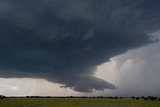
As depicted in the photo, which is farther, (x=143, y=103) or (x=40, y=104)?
(x=143, y=103)

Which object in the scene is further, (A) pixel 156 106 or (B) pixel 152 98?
(B) pixel 152 98

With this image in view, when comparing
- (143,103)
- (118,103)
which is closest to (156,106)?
(143,103)

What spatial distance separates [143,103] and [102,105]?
22.9 m

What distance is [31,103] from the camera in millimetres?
142500

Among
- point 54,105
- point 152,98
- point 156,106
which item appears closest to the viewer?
point 54,105

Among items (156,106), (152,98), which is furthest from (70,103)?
(152,98)

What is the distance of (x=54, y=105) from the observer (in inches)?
5522

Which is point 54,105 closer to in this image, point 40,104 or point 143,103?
point 40,104

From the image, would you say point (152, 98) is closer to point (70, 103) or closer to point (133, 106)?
point (133, 106)

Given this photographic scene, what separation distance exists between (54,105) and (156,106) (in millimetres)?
46338

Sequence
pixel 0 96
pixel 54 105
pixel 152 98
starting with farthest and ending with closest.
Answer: pixel 152 98 → pixel 0 96 → pixel 54 105

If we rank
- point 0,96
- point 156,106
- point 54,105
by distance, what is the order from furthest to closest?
point 0,96 → point 156,106 → point 54,105

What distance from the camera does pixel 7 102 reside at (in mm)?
144375

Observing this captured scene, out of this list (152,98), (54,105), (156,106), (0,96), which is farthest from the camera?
(152,98)
